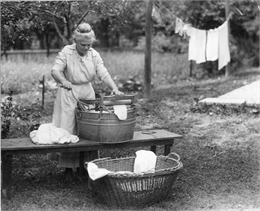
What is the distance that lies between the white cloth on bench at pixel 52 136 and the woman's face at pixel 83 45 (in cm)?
83

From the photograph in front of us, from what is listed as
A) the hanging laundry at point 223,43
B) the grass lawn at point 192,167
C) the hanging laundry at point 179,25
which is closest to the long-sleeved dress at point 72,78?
the grass lawn at point 192,167

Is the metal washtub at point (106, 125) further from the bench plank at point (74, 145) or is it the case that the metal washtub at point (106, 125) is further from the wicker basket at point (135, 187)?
the wicker basket at point (135, 187)

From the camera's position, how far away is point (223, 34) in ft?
39.7

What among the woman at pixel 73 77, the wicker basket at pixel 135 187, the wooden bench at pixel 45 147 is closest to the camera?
the wicker basket at pixel 135 187

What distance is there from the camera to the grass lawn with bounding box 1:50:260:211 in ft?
15.0

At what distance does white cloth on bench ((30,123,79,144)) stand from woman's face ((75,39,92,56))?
83 cm

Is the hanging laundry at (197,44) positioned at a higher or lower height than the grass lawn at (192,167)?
higher

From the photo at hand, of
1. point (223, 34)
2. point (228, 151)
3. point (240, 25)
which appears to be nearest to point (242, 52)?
point (240, 25)

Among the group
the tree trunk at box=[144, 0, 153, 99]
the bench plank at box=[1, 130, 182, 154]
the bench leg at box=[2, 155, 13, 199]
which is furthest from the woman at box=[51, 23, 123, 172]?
the tree trunk at box=[144, 0, 153, 99]

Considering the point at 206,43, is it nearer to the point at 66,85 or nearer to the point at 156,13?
the point at 156,13

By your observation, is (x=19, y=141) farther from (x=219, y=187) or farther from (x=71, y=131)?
(x=219, y=187)

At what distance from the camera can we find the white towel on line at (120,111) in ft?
15.0

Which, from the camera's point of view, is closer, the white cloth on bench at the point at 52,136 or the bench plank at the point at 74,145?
the bench plank at the point at 74,145

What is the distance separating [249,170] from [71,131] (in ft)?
7.21
